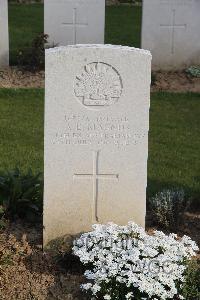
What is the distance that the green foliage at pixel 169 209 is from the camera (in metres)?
A: 5.80

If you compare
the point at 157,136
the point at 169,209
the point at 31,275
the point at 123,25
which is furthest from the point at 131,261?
the point at 123,25

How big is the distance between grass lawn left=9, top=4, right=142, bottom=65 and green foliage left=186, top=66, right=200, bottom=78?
231cm

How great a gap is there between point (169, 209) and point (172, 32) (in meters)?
6.77

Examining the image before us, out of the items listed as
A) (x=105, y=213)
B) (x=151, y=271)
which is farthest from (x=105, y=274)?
(x=105, y=213)

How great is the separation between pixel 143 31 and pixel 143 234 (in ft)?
24.0

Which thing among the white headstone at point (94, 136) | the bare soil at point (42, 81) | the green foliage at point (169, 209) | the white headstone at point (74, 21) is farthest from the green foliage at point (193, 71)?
the white headstone at point (94, 136)

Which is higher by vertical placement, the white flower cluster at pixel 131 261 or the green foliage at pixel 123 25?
the green foliage at pixel 123 25

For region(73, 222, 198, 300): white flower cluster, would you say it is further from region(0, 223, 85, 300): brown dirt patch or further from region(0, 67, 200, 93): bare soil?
region(0, 67, 200, 93): bare soil

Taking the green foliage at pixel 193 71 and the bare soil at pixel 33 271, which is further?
the green foliage at pixel 193 71

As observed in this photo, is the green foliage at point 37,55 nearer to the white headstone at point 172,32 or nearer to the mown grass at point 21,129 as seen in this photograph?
the mown grass at point 21,129

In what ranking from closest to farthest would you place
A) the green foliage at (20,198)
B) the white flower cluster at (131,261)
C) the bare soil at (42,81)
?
the white flower cluster at (131,261)
the green foliage at (20,198)
the bare soil at (42,81)

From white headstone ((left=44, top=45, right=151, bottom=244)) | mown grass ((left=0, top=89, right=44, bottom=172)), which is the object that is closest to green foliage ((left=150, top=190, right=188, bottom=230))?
white headstone ((left=44, top=45, right=151, bottom=244))

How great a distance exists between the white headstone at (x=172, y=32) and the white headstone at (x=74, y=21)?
0.83 m

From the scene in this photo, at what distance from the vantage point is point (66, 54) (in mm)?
4926
